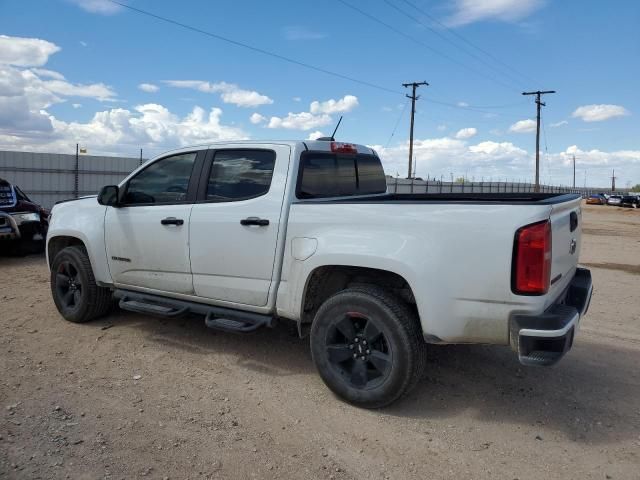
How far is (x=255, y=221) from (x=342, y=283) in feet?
2.71

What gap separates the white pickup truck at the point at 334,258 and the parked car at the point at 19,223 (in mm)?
5290

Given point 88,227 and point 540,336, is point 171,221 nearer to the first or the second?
point 88,227

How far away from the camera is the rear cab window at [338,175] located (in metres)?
4.18

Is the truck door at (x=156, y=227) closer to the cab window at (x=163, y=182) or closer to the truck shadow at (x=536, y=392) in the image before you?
the cab window at (x=163, y=182)

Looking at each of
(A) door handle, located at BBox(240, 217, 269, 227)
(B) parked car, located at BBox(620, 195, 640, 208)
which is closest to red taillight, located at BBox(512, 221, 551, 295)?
(A) door handle, located at BBox(240, 217, 269, 227)

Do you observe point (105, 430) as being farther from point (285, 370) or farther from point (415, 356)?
point (415, 356)

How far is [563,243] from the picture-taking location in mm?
3449

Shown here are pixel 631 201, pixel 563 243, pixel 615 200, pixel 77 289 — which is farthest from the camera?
pixel 615 200

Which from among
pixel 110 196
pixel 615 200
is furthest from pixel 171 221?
pixel 615 200

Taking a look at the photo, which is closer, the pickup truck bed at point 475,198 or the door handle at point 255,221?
the pickup truck bed at point 475,198

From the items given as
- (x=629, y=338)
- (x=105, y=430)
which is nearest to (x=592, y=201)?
(x=629, y=338)

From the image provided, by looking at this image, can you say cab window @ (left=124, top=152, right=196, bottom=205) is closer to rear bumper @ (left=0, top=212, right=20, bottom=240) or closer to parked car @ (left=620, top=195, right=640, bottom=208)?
rear bumper @ (left=0, top=212, right=20, bottom=240)

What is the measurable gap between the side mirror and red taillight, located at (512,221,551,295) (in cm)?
372

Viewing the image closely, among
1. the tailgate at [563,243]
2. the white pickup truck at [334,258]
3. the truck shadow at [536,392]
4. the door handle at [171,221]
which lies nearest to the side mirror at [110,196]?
the white pickup truck at [334,258]
